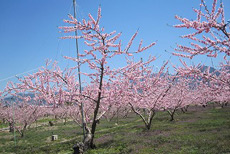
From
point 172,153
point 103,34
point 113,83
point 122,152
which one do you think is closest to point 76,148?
point 122,152

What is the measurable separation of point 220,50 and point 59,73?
10455mm

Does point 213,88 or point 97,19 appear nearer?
point 97,19

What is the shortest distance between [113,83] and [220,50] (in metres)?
6.00

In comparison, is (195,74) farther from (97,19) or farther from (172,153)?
(97,19)

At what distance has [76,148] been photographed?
12.3 m

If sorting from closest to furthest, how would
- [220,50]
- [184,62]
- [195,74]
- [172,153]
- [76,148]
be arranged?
[220,50] → [195,74] → [172,153] → [184,62] → [76,148]

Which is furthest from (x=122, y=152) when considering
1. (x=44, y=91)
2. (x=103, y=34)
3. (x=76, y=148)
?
(x=103, y=34)

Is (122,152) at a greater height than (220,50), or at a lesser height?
lesser

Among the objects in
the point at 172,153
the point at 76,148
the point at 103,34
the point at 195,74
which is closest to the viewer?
the point at 103,34

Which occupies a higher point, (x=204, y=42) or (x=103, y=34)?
(x=103, y=34)

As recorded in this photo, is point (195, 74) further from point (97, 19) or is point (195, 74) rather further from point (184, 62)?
point (97, 19)

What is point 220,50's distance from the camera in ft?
21.3

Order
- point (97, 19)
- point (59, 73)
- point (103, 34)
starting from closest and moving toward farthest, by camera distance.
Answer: point (97, 19) → point (103, 34) → point (59, 73)

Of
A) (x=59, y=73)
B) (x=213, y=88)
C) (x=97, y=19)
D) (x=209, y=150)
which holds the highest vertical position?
(x=97, y=19)
